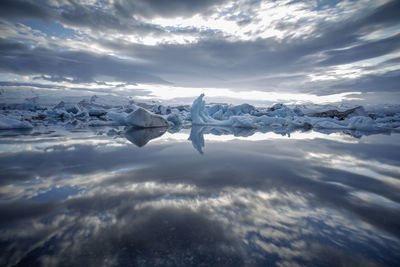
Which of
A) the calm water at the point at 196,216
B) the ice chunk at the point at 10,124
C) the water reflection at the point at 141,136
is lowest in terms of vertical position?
the ice chunk at the point at 10,124

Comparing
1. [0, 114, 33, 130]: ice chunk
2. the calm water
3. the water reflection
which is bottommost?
[0, 114, 33, 130]: ice chunk

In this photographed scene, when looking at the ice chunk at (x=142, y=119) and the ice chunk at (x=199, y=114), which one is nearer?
the ice chunk at (x=142, y=119)

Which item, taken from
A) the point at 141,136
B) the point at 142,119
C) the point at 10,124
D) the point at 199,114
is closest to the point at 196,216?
the point at 141,136

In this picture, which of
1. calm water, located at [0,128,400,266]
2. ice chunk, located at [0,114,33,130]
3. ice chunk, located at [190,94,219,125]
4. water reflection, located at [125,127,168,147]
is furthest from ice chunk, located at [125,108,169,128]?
calm water, located at [0,128,400,266]

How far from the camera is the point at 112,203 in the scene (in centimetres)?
125

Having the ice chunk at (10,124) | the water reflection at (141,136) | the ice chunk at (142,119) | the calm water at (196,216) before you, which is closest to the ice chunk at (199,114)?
the ice chunk at (142,119)

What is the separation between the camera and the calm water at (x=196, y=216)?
2.65 ft

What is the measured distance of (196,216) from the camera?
1.11 m

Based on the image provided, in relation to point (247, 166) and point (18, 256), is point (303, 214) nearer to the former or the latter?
point (247, 166)

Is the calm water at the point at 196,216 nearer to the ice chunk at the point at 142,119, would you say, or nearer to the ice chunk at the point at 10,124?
the ice chunk at the point at 142,119

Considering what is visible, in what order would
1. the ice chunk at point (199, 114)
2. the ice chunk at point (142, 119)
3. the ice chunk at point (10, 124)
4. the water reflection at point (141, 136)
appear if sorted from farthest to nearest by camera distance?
the ice chunk at point (199, 114), the ice chunk at point (142, 119), the ice chunk at point (10, 124), the water reflection at point (141, 136)

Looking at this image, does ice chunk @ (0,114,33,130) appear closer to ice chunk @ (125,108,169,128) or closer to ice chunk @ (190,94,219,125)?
ice chunk @ (125,108,169,128)

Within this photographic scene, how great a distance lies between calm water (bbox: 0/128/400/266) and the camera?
81 cm

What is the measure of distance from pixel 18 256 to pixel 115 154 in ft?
6.92
